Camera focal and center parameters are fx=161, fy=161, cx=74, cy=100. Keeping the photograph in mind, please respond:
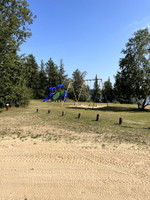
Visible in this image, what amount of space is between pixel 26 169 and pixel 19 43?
45.2 feet

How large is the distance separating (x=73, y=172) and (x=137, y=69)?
66.3 ft

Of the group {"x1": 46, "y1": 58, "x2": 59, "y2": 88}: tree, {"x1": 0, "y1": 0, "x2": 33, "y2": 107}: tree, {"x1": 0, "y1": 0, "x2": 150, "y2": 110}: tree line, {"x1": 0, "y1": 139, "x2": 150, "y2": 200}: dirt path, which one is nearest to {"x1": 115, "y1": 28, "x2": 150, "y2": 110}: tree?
{"x1": 0, "y1": 0, "x2": 150, "y2": 110}: tree line

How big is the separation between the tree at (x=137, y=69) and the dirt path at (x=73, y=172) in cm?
1721

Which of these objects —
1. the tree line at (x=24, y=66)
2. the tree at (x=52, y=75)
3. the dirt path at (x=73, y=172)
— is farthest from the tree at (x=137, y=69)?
the tree at (x=52, y=75)

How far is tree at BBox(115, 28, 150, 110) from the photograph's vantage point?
21078mm

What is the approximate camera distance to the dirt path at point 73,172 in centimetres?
303

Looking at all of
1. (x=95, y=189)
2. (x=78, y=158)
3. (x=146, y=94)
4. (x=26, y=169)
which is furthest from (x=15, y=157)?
(x=146, y=94)

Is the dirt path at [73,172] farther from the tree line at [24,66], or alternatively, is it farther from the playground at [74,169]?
the tree line at [24,66]

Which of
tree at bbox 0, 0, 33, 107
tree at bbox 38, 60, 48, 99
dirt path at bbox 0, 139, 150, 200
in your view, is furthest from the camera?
tree at bbox 38, 60, 48, 99

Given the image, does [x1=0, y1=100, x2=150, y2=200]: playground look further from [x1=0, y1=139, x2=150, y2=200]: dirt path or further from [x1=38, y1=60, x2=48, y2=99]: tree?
[x1=38, y1=60, x2=48, y2=99]: tree

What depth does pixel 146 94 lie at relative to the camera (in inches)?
827

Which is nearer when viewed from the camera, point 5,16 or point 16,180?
point 16,180

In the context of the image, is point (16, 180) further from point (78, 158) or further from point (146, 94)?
point (146, 94)

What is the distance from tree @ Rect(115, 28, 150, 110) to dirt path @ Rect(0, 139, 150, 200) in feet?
56.5
